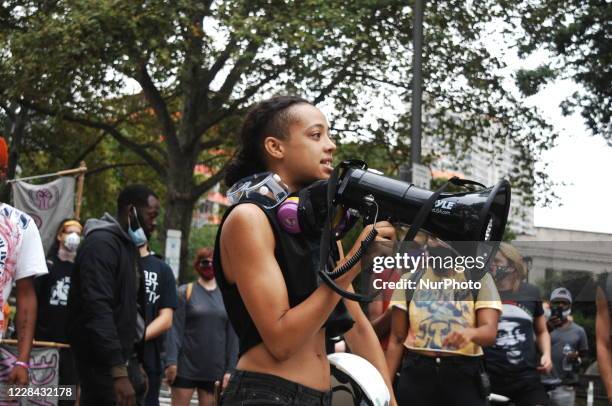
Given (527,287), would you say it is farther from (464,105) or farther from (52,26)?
(464,105)

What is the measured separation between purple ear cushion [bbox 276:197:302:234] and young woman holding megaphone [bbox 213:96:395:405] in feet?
0.09

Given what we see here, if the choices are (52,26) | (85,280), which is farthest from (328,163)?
(52,26)

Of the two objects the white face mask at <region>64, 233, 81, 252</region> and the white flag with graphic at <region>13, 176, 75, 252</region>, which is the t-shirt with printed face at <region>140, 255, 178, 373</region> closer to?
the white face mask at <region>64, 233, 81, 252</region>

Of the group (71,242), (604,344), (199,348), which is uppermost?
(71,242)

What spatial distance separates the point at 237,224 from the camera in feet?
9.03

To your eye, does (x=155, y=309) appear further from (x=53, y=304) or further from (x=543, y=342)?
(x=543, y=342)

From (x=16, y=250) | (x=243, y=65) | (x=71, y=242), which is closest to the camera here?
(x=16, y=250)

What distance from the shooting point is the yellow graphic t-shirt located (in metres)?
2.94

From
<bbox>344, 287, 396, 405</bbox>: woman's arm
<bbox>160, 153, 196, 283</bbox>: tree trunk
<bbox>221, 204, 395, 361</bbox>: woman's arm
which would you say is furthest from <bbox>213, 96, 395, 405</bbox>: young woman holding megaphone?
<bbox>160, 153, 196, 283</bbox>: tree trunk

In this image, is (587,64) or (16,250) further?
(587,64)

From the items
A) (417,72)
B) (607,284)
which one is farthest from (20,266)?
(417,72)

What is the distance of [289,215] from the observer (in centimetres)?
271

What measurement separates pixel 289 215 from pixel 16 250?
7.22 feet

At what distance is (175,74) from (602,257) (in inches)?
587
